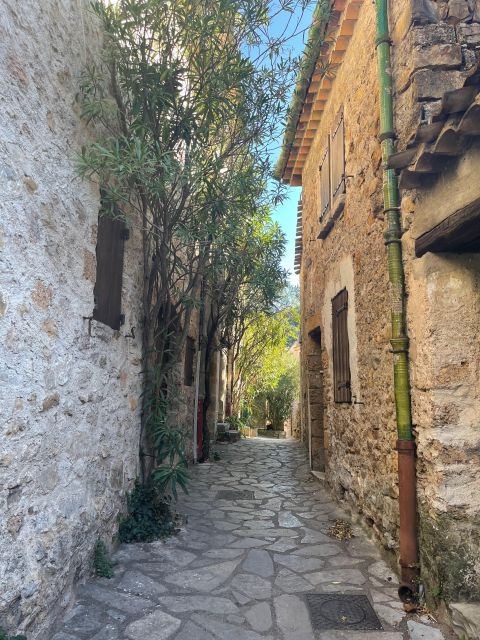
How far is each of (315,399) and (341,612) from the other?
4.61 metres

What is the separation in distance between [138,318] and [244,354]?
8.76m

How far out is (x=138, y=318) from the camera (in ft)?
14.2

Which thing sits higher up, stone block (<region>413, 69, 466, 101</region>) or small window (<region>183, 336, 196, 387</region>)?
stone block (<region>413, 69, 466, 101</region>)

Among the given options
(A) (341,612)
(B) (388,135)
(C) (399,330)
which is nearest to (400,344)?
(C) (399,330)

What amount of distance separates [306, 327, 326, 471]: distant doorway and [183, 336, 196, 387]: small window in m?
2.00

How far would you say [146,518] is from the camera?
13.2 ft

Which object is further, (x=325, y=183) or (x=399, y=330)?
(x=325, y=183)

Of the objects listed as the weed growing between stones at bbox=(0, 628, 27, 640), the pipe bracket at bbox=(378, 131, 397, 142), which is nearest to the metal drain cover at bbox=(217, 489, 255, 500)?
the weed growing between stones at bbox=(0, 628, 27, 640)

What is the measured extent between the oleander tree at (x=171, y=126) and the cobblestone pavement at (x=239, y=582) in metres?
0.71

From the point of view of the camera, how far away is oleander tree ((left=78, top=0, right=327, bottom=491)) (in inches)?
133

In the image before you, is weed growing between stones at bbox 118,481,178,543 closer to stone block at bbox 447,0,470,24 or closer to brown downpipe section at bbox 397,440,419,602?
brown downpipe section at bbox 397,440,419,602

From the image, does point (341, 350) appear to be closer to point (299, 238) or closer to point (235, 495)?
point (235, 495)

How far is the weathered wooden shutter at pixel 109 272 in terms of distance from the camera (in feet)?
11.1

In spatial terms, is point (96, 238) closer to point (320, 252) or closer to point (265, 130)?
point (265, 130)
